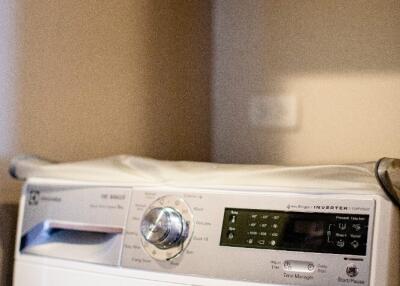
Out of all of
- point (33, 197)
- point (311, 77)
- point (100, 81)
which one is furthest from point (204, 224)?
point (311, 77)

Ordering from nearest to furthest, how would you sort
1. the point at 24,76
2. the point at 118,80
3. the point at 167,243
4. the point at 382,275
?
the point at 382,275 → the point at 167,243 → the point at 24,76 → the point at 118,80

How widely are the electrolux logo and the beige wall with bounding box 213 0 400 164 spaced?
1.70 ft

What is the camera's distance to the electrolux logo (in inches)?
33.5

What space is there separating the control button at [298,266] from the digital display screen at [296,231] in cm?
1

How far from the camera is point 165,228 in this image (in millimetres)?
711

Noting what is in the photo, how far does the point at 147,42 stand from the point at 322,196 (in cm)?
62

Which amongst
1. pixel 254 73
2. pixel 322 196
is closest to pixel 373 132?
pixel 254 73

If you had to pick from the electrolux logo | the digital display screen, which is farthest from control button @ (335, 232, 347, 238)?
the electrolux logo

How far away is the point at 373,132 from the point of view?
45.5 inches

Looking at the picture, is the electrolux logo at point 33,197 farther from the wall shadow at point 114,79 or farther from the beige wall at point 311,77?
the beige wall at point 311,77

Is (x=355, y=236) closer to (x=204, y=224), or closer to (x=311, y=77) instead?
(x=204, y=224)

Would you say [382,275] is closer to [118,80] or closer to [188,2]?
[118,80]

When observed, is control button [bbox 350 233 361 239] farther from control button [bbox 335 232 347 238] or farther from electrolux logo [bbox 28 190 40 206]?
electrolux logo [bbox 28 190 40 206]

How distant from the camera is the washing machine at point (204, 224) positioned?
62 cm
